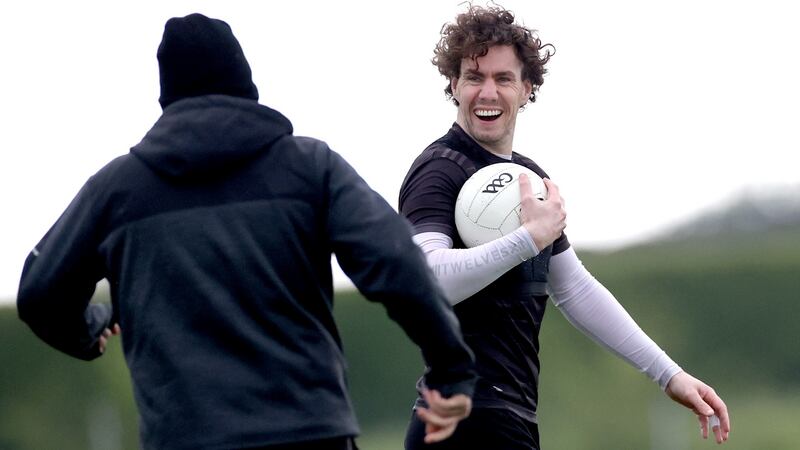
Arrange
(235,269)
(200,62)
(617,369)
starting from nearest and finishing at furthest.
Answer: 1. (235,269)
2. (200,62)
3. (617,369)

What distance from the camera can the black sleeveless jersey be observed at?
5.60m

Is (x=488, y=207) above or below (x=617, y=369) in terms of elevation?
above

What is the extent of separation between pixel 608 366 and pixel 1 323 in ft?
28.1

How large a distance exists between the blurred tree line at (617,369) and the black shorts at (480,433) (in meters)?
15.5

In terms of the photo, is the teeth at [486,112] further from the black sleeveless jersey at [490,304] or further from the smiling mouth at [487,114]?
the black sleeveless jersey at [490,304]

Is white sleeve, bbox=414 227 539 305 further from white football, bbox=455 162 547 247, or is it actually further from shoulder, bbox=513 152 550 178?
shoulder, bbox=513 152 550 178

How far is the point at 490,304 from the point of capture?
5.62 m

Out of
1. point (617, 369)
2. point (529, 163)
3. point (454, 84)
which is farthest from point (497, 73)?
point (617, 369)

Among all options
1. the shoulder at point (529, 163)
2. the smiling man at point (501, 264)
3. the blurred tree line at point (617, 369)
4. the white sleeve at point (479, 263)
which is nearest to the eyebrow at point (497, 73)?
the smiling man at point (501, 264)

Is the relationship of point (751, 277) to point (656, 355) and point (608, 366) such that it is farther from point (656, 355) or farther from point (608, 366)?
point (656, 355)

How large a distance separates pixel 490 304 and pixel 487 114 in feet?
2.41

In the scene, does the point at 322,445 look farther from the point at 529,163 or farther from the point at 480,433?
the point at 529,163

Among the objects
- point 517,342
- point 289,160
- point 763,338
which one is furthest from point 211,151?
point 763,338

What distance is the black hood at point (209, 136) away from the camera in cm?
436
